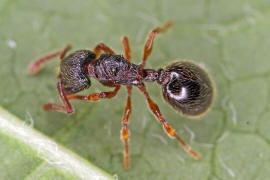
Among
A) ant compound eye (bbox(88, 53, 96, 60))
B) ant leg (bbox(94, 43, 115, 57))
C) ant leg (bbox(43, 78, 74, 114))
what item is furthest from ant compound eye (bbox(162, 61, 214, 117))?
ant leg (bbox(43, 78, 74, 114))

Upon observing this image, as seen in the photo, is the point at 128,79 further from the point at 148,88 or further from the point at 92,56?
the point at 92,56

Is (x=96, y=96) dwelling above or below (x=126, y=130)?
above

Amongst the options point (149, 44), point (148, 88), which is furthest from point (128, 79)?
point (149, 44)

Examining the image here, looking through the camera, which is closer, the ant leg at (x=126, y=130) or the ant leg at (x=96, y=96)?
the ant leg at (x=126, y=130)

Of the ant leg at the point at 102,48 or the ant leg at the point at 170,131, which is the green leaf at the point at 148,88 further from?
the ant leg at the point at 102,48

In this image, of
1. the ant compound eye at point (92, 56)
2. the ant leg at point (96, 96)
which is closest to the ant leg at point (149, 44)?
the ant leg at point (96, 96)
